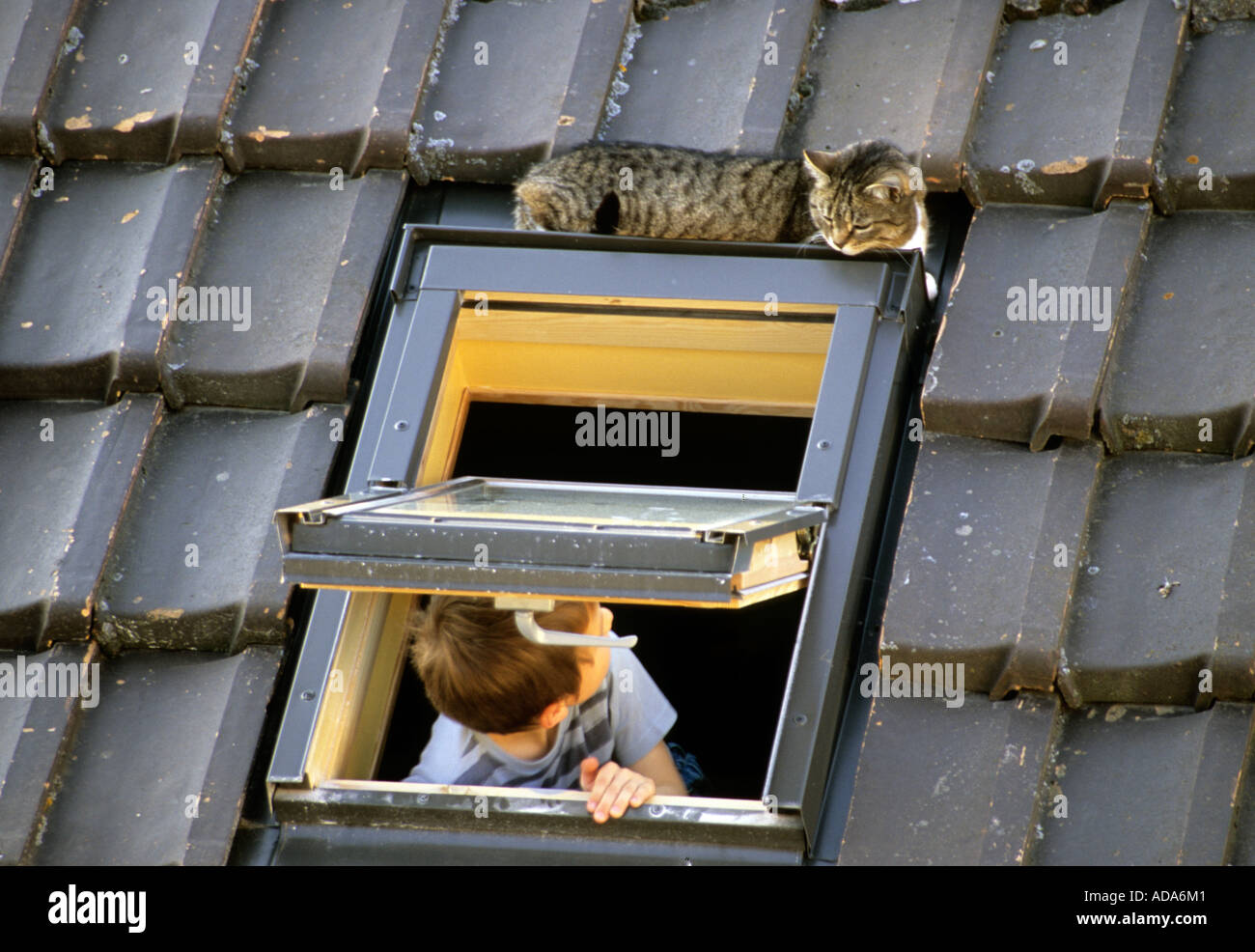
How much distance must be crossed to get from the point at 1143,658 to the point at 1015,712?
202 millimetres

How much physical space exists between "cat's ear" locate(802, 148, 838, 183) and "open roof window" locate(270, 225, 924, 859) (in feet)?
1.06

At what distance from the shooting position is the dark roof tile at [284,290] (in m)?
2.76

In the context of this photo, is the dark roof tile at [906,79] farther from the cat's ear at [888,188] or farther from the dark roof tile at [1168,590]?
the dark roof tile at [1168,590]

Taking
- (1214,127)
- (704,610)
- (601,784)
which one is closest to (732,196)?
(1214,127)

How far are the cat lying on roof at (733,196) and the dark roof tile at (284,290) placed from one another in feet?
1.07

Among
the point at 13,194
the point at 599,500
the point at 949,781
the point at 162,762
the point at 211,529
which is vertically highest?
the point at 13,194

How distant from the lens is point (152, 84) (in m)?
3.16

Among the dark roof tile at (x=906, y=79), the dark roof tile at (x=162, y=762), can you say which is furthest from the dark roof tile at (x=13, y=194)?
the dark roof tile at (x=906, y=79)

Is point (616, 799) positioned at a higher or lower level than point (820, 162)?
lower

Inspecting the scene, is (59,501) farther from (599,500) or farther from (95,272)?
(599,500)

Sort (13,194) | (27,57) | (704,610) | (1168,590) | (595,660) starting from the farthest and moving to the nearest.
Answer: (704,610), (27,57), (13,194), (595,660), (1168,590)

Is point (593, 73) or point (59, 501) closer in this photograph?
point (59, 501)

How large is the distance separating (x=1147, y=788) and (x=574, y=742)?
1.17 m
